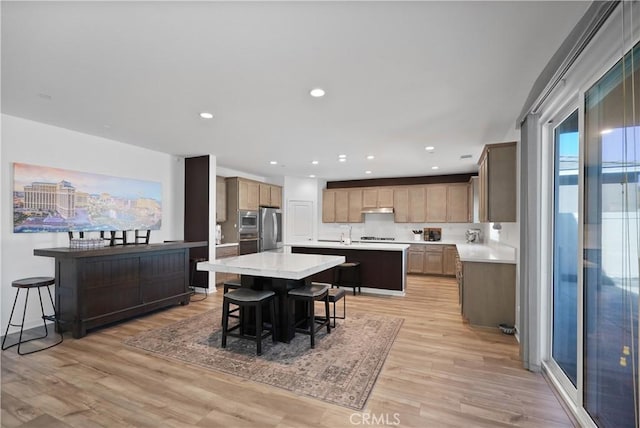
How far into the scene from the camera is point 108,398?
2213 millimetres

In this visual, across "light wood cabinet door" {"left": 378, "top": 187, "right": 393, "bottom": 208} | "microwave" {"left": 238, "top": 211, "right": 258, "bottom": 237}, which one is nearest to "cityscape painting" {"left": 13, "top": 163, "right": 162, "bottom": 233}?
"microwave" {"left": 238, "top": 211, "right": 258, "bottom": 237}

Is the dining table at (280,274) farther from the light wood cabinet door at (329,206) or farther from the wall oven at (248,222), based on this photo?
the light wood cabinet door at (329,206)

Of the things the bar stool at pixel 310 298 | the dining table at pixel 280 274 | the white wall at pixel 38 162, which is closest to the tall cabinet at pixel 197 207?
the white wall at pixel 38 162

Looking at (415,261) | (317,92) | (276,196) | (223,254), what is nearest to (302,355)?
(317,92)

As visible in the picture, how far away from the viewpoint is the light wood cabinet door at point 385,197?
25.9ft

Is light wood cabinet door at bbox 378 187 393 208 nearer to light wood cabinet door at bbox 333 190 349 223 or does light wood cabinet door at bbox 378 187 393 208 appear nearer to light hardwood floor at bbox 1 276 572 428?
light wood cabinet door at bbox 333 190 349 223

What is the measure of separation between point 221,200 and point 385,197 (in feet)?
13.8

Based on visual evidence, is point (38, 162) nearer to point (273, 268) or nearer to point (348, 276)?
point (273, 268)

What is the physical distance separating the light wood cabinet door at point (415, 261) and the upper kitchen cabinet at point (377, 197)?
1389mm

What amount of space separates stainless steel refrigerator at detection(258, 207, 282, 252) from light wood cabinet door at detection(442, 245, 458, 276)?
414cm

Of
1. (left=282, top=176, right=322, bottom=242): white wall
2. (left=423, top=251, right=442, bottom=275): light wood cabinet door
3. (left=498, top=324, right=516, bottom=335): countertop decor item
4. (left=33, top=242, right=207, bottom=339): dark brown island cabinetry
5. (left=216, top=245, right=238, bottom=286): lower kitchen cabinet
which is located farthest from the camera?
(left=282, top=176, right=322, bottom=242): white wall

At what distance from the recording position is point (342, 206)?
27.6 feet

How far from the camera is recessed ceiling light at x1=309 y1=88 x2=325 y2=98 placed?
8.84 feet

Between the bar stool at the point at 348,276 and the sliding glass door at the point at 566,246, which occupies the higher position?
the sliding glass door at the point at 566,246
